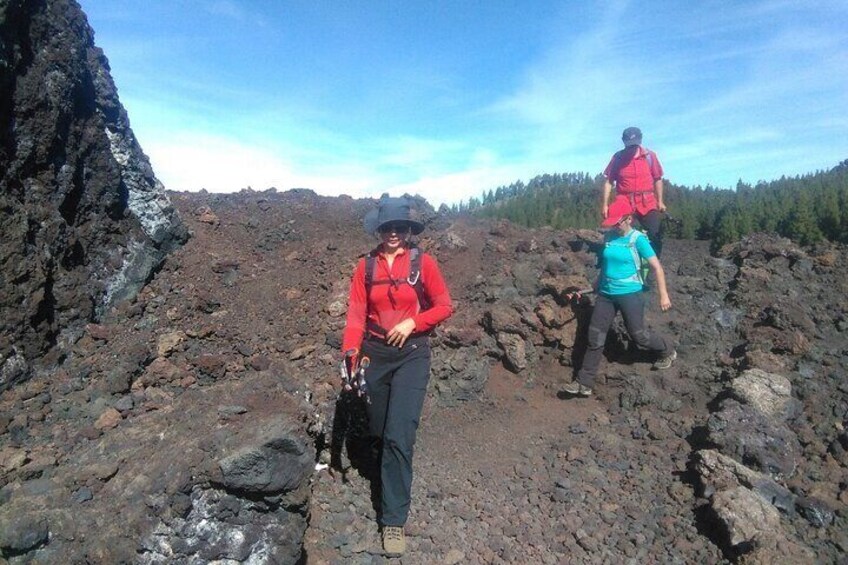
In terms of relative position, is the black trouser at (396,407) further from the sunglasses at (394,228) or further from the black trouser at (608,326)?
the black trouser at (608,326)

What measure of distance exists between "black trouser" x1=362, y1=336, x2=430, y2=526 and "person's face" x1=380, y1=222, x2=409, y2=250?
0.80 m

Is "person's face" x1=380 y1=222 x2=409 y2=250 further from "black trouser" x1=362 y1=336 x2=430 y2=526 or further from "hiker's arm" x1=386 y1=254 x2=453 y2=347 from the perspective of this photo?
"black trouser" x1=362 y1=336 x2=430 y2=526

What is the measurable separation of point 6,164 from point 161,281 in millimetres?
2192

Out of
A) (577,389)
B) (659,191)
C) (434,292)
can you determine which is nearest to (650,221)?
(659,191)

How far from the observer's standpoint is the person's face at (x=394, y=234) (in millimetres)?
4379

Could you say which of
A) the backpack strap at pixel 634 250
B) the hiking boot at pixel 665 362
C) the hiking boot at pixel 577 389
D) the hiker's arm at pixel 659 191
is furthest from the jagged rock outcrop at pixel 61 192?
the hiker's arm at pixel 659 191

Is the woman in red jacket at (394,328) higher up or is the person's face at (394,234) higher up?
the person's face at (394,234)

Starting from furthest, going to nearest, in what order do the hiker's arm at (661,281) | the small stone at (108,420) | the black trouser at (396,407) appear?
the hiker's arm at (661,281) < the small stone at (108,420) < the black trouser at (396,407)

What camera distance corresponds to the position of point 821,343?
23.7ft

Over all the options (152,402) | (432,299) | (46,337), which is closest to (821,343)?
(432,299)

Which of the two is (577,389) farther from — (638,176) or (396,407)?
(396,407)

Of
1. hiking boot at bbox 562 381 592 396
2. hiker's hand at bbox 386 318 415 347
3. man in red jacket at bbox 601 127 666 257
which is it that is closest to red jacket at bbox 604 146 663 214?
man in red jacket at bbox 601 127 666 257

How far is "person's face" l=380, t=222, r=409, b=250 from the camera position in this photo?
4.38 metres

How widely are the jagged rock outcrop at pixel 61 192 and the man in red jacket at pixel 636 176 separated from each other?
6360 mm
